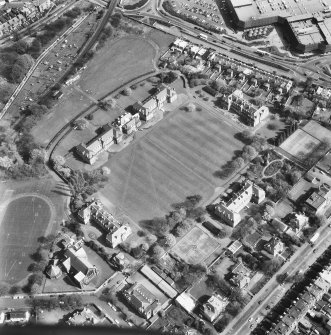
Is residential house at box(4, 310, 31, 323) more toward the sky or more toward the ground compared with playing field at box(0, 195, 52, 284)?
more toward the ground

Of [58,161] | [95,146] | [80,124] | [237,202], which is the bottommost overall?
[237,202]

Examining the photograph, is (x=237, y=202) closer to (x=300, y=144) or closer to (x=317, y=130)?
(x=300, y=144)

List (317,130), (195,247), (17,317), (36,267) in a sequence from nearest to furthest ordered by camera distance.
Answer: (17,317) < (36,267) < (195,247) < (317,130)

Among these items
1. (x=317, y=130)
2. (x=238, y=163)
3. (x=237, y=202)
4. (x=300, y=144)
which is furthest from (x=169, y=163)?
(x=317, y=130)

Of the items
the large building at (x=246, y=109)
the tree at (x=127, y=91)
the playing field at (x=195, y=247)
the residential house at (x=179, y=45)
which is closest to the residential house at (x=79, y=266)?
the playing field at (x=195, y=247)

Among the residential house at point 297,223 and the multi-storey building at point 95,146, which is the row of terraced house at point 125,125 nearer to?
the multi-storey building at point 95,146

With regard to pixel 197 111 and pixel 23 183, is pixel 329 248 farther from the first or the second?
pixel 23 183

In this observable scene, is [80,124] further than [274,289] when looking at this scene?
Yes

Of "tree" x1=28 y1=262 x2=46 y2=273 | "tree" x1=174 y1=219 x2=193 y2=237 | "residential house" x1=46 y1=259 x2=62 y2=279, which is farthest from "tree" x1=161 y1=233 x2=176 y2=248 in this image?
"tree" x1=28 y1=262 x2=46 y2=273

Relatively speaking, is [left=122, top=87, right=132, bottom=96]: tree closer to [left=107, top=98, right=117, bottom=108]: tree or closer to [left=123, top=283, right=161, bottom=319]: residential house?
[left=107, top=98, right=117, bottom=108]: tree
